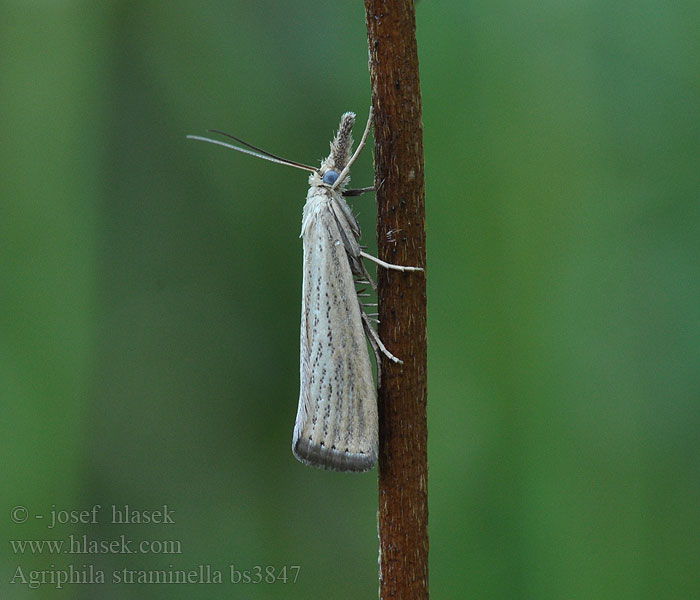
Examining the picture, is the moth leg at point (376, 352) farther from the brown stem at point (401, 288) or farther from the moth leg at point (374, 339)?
the brown stem at point (401, 288)

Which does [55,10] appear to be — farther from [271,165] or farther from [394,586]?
[394,586]

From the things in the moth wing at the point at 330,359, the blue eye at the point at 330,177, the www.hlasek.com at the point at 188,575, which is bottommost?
the www.hlasek.com at the point at 188,575

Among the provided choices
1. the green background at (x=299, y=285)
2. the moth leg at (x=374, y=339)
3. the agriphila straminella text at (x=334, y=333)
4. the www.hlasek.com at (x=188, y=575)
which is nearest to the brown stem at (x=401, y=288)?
the moth leg at (x=374, y=339)

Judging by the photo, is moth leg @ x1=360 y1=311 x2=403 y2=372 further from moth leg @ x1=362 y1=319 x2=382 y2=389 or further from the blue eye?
the blue eye

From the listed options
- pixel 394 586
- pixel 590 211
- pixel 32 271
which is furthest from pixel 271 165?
pixel 394 586

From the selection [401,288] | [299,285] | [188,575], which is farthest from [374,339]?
[188,575]

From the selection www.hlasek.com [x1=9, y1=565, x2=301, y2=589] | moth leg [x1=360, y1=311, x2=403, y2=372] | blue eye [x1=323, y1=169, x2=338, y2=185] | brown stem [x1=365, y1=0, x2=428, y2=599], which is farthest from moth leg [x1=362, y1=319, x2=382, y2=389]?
www.hlasek.com [x1=9, y1=565, x2=301, y2=589]

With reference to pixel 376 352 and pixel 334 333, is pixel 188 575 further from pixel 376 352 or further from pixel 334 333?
pixel 376 352
